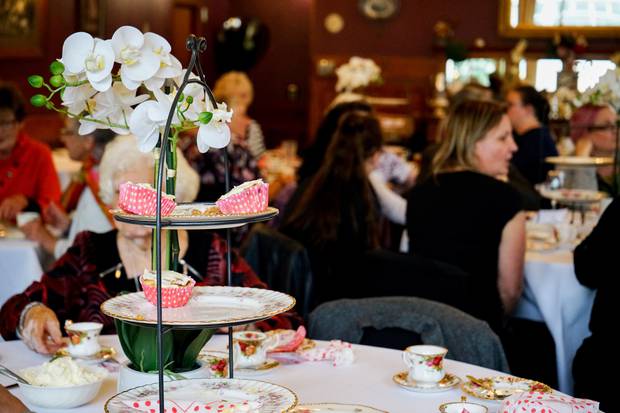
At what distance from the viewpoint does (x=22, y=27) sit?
31.0 feet

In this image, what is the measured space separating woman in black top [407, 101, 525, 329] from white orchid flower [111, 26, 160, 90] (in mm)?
2374

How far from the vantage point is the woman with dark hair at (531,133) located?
6703 millimetres

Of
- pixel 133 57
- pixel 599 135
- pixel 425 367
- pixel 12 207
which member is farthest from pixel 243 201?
pixel 599 135

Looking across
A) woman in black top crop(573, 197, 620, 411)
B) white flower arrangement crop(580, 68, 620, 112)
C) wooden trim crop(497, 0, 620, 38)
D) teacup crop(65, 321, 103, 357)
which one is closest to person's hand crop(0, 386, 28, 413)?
teacup crop(65, 321, 103, 357)

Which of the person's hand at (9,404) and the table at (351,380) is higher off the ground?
the person's hand at (9,404)

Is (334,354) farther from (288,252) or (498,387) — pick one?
(288,252)

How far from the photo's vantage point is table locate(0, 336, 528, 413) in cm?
210

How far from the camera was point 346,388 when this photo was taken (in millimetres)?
2195

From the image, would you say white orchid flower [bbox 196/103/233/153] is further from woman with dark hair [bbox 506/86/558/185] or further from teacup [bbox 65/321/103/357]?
woman with dark hair [bbox 506/86/558/185]

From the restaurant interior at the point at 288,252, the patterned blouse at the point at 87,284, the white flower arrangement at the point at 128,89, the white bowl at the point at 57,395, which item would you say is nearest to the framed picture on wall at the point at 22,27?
the restaurant interior at the point at 288,252

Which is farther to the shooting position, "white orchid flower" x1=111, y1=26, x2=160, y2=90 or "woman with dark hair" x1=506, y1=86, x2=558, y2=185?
"woman with dark hair" x1=506, y1=86, x2=558, y2=185

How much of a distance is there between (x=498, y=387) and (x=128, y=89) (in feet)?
3.38

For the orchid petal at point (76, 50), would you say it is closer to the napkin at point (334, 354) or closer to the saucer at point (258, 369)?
the saucer at point (258, 369)

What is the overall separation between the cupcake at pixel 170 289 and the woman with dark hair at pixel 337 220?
2.94m
